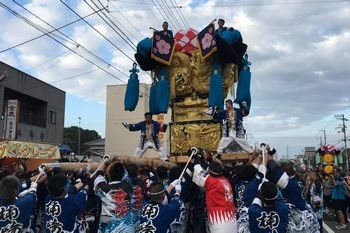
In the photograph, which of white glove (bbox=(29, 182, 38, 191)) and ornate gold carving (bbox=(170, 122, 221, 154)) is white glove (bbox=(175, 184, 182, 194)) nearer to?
white glove (bbox=(29, 182, 38, 191))

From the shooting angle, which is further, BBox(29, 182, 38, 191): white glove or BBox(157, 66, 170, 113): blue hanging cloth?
BBox(157, 66, 170, 113): blue hanging cloth

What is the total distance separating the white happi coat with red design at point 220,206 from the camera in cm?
468

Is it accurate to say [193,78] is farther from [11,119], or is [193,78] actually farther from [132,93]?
[11,119]

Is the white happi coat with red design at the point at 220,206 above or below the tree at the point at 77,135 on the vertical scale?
below

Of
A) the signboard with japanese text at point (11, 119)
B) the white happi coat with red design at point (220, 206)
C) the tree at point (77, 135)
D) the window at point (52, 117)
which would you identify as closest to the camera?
the white happi coat with red design at point (220, 206)

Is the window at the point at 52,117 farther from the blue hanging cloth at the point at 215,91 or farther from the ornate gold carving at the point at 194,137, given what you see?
the blue hanging cloth at the point at 215,91

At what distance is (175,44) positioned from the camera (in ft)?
33.5

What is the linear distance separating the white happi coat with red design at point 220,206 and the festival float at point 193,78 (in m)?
4.49

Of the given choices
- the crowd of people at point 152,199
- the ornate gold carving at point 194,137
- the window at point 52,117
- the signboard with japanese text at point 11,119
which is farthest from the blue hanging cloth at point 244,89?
the window at point 52,117

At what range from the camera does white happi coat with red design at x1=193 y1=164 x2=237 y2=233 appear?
4676mm

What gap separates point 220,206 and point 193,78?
19.2 ft

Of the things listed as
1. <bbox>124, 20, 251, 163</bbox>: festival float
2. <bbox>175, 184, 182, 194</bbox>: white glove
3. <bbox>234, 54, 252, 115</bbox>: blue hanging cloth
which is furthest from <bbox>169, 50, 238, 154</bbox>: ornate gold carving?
<bbox>175, 184, 182, 194</bbox>: white glove

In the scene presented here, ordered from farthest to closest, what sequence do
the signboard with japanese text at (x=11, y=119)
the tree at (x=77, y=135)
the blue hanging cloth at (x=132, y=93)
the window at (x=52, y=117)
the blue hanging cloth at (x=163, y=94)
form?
the tree at (x=77, y=135)
the window at (x=52, y=117)
the signboard with japanese text at (x=11, y=119)
the blue hanging cloth at (x=132, y=93)
the blue hanging cloth at (x=163, y=94)

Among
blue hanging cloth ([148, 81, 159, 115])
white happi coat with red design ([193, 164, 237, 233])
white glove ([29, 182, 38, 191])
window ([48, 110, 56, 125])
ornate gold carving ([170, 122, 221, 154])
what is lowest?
white happi coat with red design ([193, 164, 237, 233])
